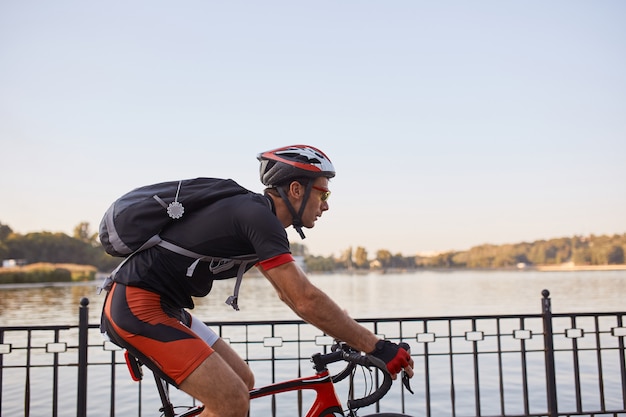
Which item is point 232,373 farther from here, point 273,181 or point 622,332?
point 622,332

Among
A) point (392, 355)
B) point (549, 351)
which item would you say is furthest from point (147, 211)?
point (549, 351)

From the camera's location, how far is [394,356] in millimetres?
2367

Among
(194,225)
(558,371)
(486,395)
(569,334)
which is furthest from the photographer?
(558,371)

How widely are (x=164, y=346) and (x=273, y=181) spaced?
889mm

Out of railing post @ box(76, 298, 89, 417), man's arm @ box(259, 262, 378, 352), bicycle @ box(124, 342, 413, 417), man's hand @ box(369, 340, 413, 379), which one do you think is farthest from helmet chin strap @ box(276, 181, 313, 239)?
railing post @ box(76, 298, 89, 417)

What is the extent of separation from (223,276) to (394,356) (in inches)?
36.7

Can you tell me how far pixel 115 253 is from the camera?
2.82m

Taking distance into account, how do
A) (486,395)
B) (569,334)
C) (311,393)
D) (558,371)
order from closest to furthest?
(311,393)
(569,334)
(486,395)
(558,371)

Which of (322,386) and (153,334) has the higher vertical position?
(153,334)

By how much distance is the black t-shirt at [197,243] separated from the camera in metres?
2.62

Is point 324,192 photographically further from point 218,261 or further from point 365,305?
point 365,305

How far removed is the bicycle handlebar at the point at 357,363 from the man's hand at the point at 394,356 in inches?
0.8


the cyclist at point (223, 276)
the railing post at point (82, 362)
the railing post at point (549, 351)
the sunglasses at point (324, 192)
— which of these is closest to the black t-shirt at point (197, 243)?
the cyclist at point (223, 276)

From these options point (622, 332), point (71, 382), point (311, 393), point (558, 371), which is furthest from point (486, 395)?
point (311, 393)
